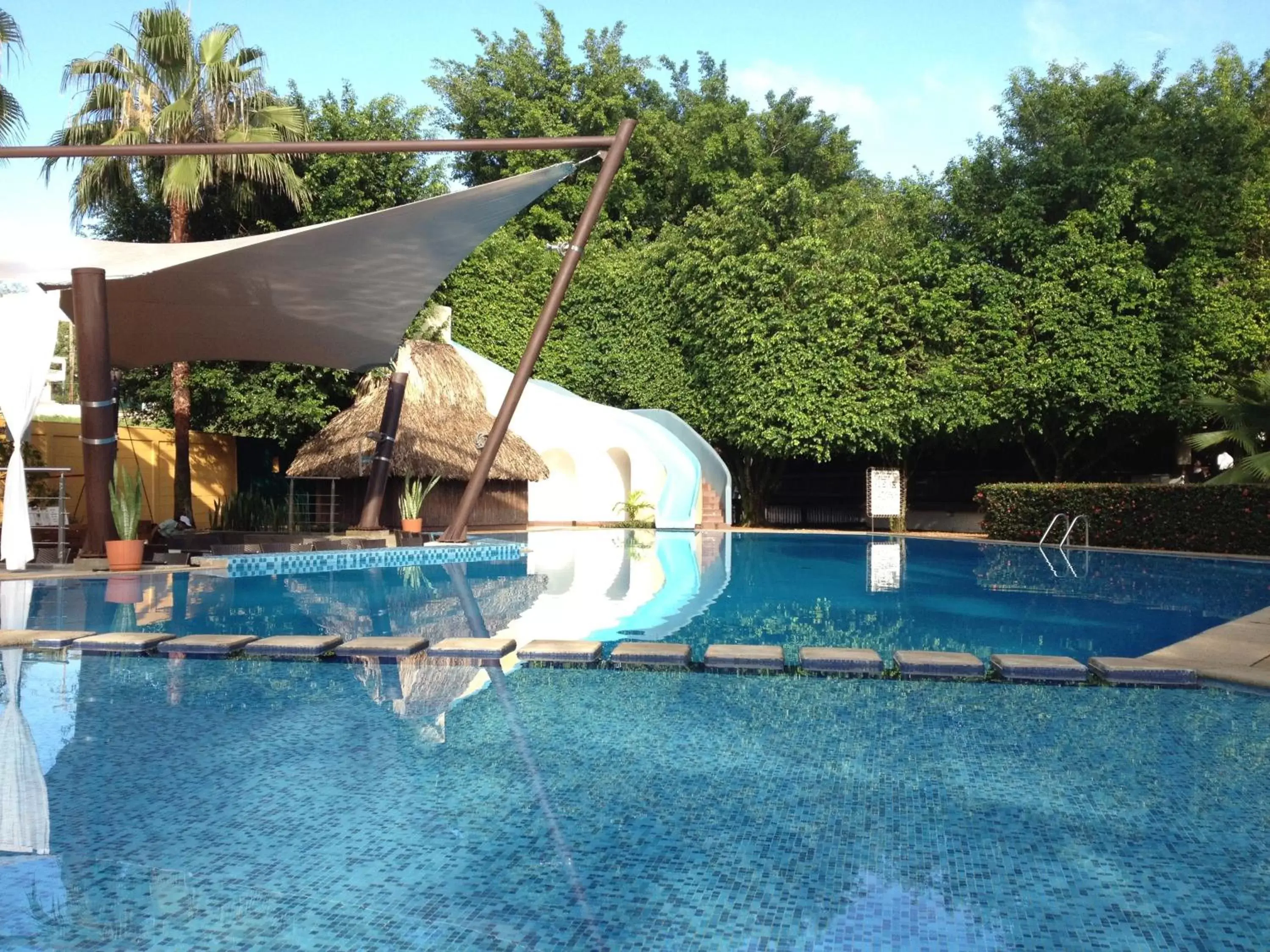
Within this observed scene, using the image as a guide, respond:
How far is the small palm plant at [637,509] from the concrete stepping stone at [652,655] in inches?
673

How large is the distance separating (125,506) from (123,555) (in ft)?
2.13

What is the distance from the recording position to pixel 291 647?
20.8ft

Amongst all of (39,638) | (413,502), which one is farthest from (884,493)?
(39,638)

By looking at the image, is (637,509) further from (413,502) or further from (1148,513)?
(1148,513)

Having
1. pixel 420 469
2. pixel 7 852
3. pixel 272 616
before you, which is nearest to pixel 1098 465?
pixel 420 469

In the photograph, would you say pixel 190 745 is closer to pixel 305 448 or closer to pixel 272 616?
pixel 272 616

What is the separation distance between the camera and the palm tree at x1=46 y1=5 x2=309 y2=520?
15977 millimetres

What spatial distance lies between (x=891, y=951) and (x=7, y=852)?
256 centimetres

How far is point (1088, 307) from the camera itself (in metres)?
20.5

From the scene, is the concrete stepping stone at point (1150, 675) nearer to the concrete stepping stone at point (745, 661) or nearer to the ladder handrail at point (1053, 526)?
the concrete stepping stone at point (745, 661)

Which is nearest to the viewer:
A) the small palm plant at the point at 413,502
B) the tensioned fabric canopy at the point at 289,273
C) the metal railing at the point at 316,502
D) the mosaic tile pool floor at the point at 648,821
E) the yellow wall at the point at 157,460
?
the mosaic tile pool floor at the point at 648,821

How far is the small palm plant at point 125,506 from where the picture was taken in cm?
1169

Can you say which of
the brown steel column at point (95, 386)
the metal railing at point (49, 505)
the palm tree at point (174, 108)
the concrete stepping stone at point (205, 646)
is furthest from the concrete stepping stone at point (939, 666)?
the palm tree at point (174, 108)

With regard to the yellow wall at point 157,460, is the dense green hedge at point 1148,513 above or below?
below
